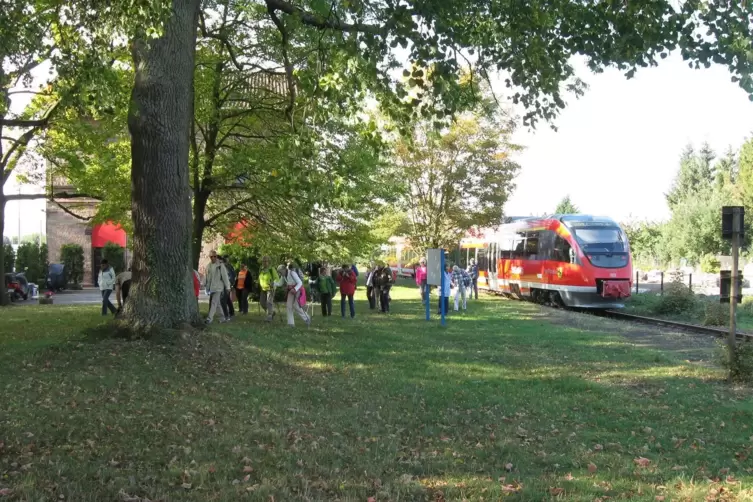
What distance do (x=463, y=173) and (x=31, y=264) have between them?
80.2 ft

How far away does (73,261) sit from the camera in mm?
37250

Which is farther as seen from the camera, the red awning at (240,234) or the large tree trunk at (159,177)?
the red awning at (240,234)

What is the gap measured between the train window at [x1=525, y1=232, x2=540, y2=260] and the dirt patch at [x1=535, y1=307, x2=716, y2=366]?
510 cm

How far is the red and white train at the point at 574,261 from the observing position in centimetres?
2305

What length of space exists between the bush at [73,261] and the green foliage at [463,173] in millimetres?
19373

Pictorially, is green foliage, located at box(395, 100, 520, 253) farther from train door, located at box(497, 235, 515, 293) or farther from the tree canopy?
the tree canopy

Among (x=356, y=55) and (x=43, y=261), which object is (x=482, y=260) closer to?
(x=43, y=261)

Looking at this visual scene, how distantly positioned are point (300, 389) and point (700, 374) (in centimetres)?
644

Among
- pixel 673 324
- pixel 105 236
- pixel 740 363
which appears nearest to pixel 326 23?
pixel 740 363

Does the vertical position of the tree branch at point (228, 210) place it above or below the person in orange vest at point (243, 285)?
above

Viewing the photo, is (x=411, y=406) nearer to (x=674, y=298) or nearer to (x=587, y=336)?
(x=587, y=336)

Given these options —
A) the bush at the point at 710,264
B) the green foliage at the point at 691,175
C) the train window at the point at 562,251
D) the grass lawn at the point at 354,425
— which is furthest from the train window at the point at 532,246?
the green foliage at the point at 691,175

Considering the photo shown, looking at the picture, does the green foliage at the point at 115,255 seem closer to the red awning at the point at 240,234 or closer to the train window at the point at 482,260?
the red awning at the point at 240,234

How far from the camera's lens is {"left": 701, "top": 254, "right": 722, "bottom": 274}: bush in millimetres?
46062
